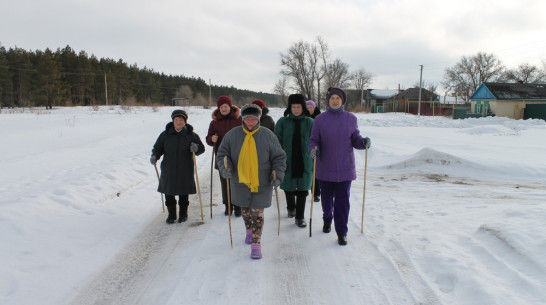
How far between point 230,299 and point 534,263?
295 centimetres

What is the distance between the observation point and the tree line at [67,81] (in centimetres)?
4844

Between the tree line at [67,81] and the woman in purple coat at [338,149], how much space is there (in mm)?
48981

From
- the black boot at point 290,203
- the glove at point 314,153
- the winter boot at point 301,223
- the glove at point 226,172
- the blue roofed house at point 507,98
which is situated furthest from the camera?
the blue roofed house at point 507,98

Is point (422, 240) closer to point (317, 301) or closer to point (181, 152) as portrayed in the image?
point (317, 301)

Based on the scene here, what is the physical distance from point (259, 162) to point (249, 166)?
0.13m

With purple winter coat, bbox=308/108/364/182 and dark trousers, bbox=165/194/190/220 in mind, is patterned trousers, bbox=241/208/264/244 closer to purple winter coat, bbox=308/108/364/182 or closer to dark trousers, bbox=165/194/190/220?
purple winter coat, bbox=308/108/364/182

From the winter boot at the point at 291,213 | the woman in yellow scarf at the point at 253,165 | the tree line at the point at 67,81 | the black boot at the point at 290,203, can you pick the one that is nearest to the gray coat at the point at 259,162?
the woman in yellow scarf at the point at 253,165

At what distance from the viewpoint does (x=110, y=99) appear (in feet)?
211

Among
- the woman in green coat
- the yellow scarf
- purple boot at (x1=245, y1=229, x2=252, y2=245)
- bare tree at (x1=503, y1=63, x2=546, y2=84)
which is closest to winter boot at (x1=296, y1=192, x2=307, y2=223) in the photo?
the woman in green coat

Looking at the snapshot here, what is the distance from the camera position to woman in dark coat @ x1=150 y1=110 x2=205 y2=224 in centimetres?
513

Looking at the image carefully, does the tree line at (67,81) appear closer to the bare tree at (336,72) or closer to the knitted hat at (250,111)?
the bare tree at (336,72)

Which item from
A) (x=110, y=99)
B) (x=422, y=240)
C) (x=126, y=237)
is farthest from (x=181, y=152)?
(x=110, y=99)

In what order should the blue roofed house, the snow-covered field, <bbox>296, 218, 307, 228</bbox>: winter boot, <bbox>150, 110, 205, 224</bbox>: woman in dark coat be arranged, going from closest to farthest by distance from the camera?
the snow-covered field → <bbox>296, 218, 307, 228</bbox>: winter boot → <bbox>150, 110, 205, 224</bbox>: woman in dark coat → the blue roofed house

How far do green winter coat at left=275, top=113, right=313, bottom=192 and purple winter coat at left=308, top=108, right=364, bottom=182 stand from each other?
2.25ft
